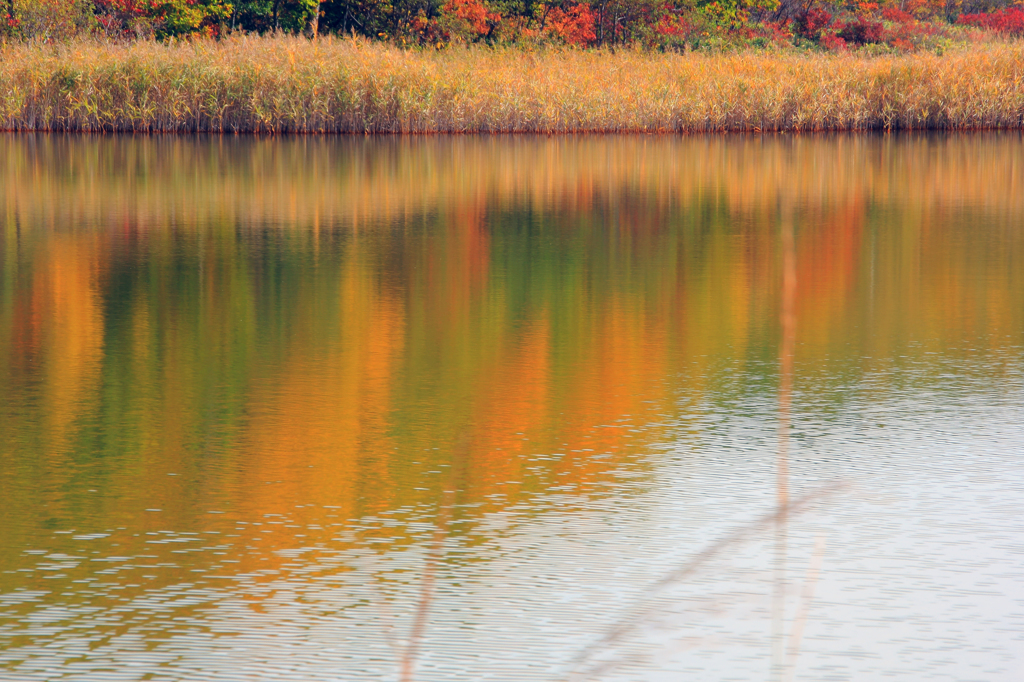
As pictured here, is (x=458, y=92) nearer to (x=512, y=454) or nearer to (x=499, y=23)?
(x=499, y=23)

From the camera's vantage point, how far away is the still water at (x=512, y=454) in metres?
3.27

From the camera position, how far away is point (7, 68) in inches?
1027

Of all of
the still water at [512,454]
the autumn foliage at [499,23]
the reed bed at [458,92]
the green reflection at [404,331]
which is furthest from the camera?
the autumn foliage at [499,23]

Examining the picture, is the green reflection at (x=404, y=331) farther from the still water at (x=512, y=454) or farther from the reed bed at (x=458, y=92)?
the reed bed at (x=458, y=92)

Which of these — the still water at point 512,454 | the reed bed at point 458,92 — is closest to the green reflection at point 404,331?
the still water at point 512,454

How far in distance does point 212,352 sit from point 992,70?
2485 cm

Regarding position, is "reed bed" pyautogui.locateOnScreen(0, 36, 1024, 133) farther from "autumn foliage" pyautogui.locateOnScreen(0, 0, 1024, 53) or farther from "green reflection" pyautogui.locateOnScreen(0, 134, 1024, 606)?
"green reflection" pyautogui.locateOnScreen(0, 134, 1024, 606)

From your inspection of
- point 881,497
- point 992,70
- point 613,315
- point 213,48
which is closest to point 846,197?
point 613,315

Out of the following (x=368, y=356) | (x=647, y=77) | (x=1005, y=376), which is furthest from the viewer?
(x=647, y=77)

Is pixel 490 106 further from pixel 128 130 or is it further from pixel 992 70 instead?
pixel 992 70

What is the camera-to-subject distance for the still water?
129 inches

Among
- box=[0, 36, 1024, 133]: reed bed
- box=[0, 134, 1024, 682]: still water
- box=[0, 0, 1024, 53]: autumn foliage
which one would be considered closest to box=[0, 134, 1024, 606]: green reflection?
box=[0, 134, 1024, 682]: still water

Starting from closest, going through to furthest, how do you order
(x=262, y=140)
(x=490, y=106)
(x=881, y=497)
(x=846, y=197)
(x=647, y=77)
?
(x=881, y=497)
(x=846, y=197)
(x=262, y=140)
(x=490, y=106)
(x=647, y=77)

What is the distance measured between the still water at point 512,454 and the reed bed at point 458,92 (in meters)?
14.7
